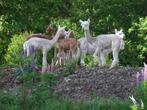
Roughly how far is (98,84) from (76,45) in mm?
2216

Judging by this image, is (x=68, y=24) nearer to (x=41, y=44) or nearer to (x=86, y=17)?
(x=86, y=17)

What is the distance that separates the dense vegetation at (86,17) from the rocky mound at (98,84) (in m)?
10.5

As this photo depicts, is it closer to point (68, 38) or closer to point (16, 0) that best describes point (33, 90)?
point (68, 38)

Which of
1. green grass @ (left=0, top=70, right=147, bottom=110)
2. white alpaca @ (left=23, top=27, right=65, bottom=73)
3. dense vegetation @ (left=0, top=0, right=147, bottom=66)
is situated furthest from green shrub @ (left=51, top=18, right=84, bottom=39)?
green grass @ (left=0, top=70, right=147, bottom=110)

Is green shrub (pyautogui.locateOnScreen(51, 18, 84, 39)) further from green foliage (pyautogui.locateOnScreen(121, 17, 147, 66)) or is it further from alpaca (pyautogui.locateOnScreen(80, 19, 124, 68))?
alpaca (pyautogui.locateOnScreen(80, 19, 124, 68))

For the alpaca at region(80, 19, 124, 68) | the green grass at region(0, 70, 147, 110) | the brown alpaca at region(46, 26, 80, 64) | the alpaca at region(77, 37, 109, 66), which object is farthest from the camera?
the alpaca at region(77, 37, 109, 66)

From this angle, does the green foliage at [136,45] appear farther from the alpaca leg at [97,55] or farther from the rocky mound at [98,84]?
the rocky mound at [98,84]

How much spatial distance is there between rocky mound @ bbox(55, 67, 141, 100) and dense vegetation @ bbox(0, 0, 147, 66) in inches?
415

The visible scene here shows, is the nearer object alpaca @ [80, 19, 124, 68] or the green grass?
the green grass

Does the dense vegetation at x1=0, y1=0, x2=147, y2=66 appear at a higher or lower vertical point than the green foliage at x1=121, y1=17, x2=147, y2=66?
higher

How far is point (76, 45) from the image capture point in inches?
503

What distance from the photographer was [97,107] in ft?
29.3

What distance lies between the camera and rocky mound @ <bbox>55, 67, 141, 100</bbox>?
1020 cm

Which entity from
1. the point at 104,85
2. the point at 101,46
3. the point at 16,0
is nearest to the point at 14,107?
the point at 104,85
